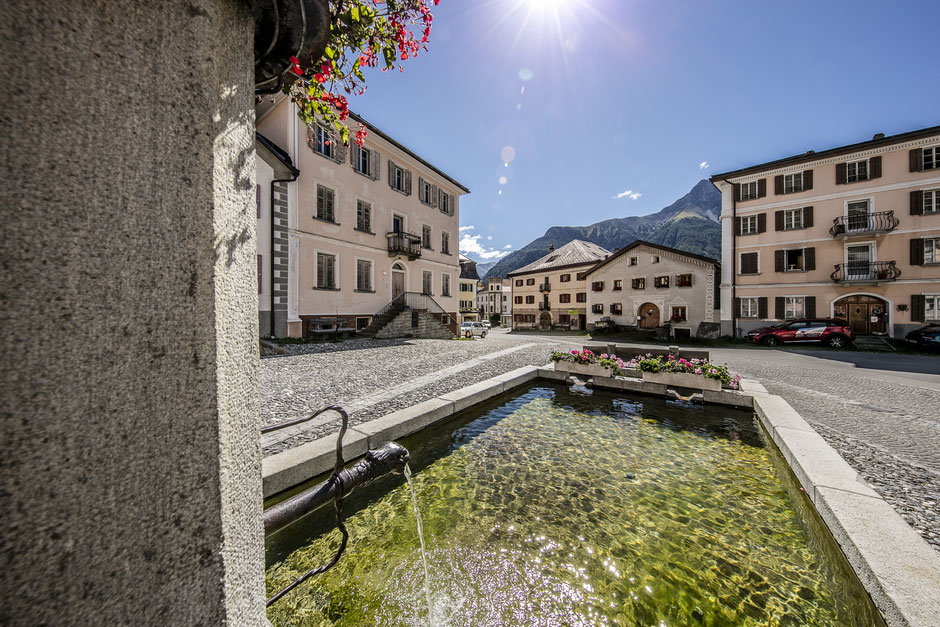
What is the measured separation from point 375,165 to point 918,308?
94.8 ft

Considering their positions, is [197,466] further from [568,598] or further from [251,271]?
[568,598]

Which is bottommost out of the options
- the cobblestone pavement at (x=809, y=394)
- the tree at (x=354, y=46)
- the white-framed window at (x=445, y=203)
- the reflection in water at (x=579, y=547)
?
the reflection in water at (x=579, y=547)

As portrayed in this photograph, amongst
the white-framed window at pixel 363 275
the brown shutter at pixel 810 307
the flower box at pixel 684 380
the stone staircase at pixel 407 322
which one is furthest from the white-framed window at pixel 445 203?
the brown shutter at pixel 810 307

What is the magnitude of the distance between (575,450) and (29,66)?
4.86 metres

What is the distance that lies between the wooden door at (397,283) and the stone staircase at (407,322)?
839mm

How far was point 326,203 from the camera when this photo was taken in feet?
49.3

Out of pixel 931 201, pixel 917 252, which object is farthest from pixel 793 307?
pixel 931 201

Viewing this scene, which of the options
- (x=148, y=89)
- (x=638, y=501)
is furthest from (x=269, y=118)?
(x=638, y=501)

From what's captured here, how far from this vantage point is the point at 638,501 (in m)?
3.23

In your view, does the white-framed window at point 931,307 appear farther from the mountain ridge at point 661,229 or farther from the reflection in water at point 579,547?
the mountain ridge at point 661,229

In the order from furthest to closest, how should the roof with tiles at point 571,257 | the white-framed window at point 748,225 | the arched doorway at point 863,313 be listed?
the roof with tiles at point 571,257, the white-framed window at point 748,225, the arched doorway at point 863,313

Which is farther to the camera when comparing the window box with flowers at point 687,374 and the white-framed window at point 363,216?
the white-framed window at point 363,216

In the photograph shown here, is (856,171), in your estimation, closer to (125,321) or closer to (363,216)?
(363,216)

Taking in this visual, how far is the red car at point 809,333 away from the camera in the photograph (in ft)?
55.0
